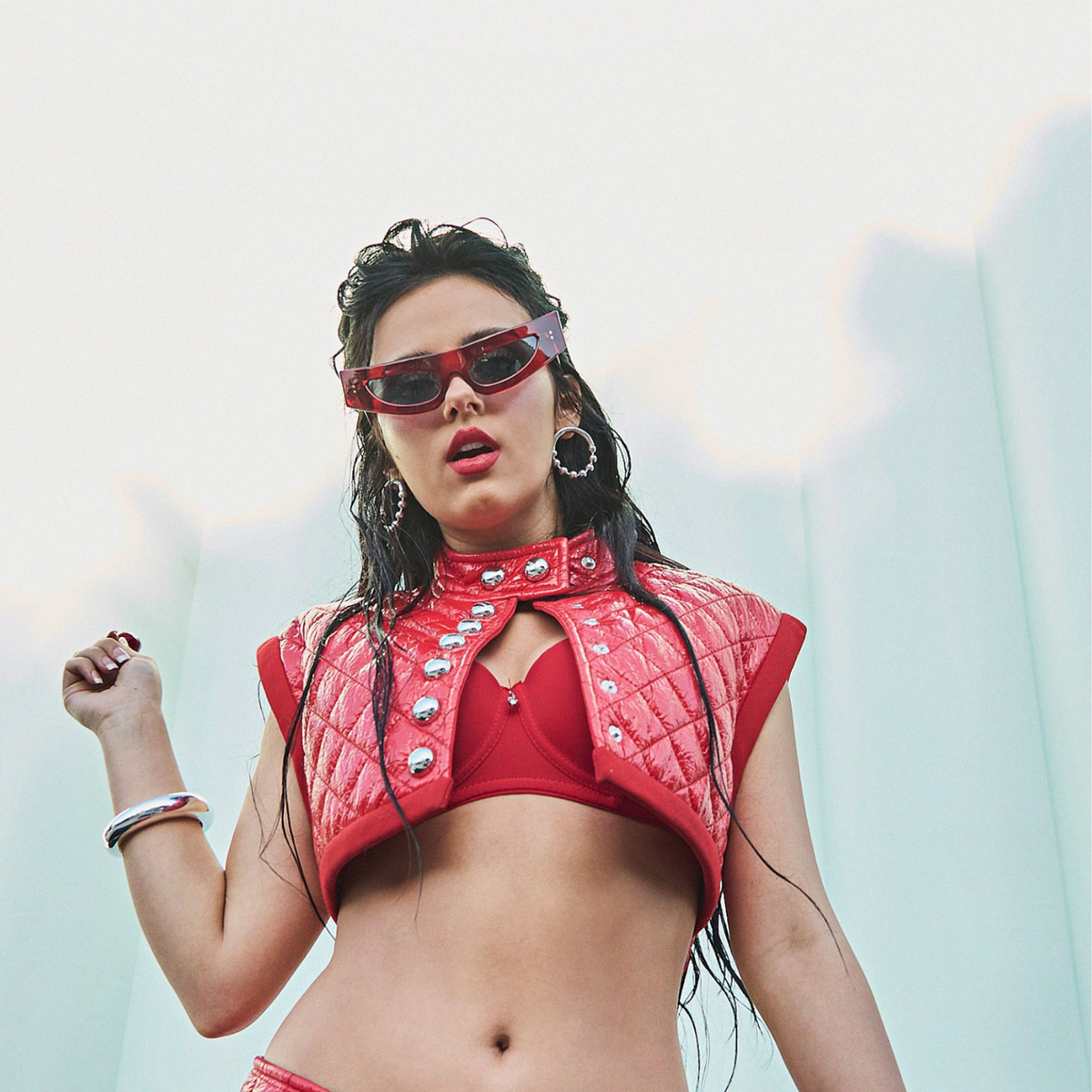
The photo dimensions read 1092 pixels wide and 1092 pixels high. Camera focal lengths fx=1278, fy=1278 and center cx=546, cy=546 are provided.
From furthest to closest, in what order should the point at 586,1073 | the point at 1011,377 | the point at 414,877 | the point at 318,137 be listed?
the point at 318,137 < the point at 1011,377 < the point at 414,877 < the point at 586,1073

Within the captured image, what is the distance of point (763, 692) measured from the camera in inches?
52.9

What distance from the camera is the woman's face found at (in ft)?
4.53

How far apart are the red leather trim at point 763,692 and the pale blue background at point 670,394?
565 millimetres

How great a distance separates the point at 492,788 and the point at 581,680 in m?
0.13

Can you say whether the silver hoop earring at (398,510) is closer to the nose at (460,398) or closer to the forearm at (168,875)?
the nose at (460,398)

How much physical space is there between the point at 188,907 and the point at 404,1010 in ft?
0.94

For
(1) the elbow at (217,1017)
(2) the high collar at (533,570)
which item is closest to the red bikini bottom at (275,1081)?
(1) the elbow at (217,1017)

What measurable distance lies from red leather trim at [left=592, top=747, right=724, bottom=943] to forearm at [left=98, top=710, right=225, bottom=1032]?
432mm

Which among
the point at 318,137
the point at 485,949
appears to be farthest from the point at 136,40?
the point at 485,949

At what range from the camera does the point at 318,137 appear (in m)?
2.94

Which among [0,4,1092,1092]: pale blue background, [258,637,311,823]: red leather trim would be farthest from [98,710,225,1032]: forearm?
[0,4,1092,1092]: pale blue background

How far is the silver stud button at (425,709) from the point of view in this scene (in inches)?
47.3

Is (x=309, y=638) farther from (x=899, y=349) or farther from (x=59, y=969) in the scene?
(x=899, y=349)

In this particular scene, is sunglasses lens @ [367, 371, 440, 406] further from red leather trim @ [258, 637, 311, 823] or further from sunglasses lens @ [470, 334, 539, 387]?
red leather trim @ [258, 637, 311, 823]
